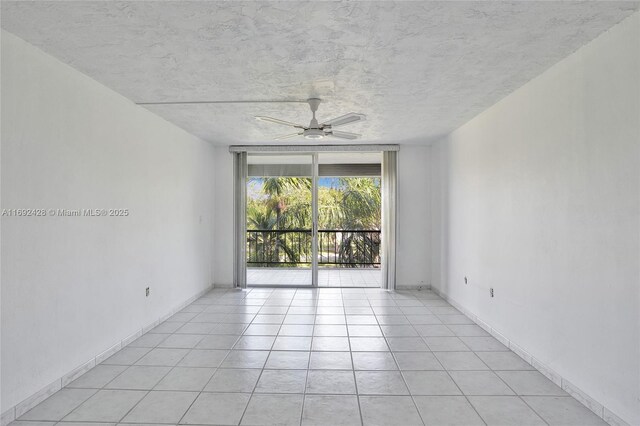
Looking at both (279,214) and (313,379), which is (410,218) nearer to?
(279,214)

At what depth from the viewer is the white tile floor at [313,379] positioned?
224 cm

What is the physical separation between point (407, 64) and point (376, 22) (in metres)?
0.67

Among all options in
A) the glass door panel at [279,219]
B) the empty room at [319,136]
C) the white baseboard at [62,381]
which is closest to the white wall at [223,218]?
the glass door panel at [279,219]

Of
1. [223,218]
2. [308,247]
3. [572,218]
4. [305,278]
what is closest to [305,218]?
[308,247]

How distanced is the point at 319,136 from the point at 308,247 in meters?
3.61

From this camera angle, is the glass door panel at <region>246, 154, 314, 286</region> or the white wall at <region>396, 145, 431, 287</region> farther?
the glass door panel at <region>246, 154, 314, 286</region>

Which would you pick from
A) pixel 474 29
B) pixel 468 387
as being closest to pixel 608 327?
pixel 468 387

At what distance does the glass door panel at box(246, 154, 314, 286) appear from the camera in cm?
600

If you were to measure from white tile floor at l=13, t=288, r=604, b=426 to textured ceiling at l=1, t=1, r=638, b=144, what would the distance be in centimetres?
231

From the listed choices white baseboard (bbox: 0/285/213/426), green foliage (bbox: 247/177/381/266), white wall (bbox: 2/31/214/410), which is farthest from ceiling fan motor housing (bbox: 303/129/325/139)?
white baseboard (bbox: 0/285/213/426)

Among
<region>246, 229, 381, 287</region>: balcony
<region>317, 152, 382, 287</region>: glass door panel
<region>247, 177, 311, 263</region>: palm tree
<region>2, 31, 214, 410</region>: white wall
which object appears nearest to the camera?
<region>2, 31, 214, 410</region>: white wall

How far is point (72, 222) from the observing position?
2.70 meters

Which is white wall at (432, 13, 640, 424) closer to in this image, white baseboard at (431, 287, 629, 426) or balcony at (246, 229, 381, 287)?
white baseboard at (431, 287, 629, 426)

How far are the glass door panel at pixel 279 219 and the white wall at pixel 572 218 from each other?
3.02 meters
